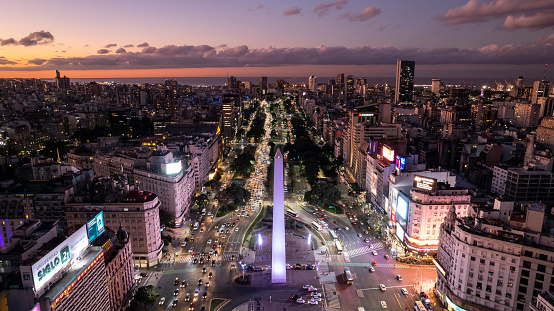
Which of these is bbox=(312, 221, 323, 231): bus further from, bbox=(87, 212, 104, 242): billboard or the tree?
bbox=(87, 212, 104, 242): billboard

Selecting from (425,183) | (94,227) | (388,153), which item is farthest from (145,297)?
(388,153)

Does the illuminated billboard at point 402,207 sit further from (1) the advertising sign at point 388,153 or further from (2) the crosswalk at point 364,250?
(1) the advertising sign at point 388,153

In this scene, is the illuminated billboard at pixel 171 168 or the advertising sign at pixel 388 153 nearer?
the illuminated billboard at pixel 171 168

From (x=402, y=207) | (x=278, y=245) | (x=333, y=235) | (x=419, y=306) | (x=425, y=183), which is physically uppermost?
(x=425, y=183)

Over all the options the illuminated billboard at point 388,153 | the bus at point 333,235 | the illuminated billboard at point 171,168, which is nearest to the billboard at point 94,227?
the illuminated billboard at point 171,168

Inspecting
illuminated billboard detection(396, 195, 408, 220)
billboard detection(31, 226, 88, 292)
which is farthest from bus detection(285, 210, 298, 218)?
billboard detection(31, 226, 88, 292)

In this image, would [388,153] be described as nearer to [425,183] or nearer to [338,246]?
[425,183]
